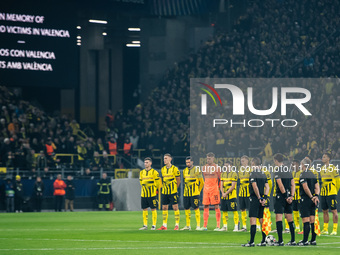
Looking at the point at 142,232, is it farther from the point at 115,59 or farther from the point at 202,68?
the point at 115,59

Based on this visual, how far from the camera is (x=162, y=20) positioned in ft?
155

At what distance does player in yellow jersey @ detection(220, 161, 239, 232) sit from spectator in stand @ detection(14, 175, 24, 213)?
14.4 metres

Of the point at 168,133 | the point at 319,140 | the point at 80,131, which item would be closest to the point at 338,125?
the point at 319,140

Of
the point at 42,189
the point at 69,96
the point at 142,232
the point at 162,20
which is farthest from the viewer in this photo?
the point at 69,96

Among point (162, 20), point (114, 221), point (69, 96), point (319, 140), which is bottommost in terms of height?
point (114, 221)

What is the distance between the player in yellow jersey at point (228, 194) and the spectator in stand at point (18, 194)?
14.4 m

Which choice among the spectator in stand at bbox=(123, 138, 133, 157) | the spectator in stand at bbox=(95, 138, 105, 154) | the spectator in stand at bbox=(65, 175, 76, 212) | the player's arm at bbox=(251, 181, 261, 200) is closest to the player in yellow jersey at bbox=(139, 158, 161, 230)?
the player's arm at bbox=(251, 181, 261, 200)

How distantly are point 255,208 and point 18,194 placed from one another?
20774 mm

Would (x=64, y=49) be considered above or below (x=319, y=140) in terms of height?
above

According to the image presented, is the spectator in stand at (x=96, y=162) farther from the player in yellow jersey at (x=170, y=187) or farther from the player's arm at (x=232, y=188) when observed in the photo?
the player's arm at (x=232, y=188)

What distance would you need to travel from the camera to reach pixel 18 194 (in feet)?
114

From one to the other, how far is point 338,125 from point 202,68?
12933 millimetres

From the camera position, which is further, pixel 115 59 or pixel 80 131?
pixel 115 59

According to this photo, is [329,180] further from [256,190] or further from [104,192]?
[104,192]
